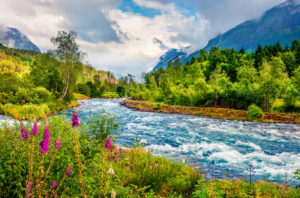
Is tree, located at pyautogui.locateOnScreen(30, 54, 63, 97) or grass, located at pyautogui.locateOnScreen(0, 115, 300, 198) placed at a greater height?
tree, located at pyautogui.locateOnScreen(30, 54, 63, 97)

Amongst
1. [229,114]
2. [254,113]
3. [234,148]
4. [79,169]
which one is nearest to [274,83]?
[254,113]

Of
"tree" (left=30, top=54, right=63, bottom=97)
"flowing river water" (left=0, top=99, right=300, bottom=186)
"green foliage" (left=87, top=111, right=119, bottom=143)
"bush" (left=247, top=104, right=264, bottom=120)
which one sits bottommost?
"flowing river water" (left=0, top=99, right=300, bottom=186)

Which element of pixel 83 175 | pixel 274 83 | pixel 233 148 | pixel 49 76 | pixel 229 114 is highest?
pixel 274 83

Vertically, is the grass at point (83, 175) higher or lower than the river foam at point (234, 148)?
higher

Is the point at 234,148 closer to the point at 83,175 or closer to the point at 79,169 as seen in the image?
the point at 83,175

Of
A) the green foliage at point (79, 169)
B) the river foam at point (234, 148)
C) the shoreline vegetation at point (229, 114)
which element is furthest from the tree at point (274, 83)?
the green foliage at point (79, 169)

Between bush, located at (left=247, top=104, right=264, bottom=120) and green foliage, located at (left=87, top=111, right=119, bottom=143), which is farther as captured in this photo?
bush, located at (left=247, top=104, right=264, bottom=120)

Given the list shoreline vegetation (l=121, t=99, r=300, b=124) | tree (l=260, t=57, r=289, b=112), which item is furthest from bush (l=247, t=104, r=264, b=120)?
tree (l=260, t=57, r=289, b=112)

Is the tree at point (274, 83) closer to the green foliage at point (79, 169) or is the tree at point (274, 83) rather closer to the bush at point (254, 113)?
the bush at point (254, 113)

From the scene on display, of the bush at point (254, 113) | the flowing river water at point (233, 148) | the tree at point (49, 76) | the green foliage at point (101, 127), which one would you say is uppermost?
the tree at point (49, 76)

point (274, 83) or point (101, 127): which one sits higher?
point (274, 83)

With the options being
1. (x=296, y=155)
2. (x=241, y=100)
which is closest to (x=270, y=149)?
(x=296, y=155)

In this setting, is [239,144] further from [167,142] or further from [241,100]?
[241,100]

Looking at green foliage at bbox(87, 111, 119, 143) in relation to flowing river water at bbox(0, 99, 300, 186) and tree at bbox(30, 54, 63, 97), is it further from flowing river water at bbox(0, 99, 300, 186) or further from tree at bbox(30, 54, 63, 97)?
tree at bbox(30, 54, 63, 97)
